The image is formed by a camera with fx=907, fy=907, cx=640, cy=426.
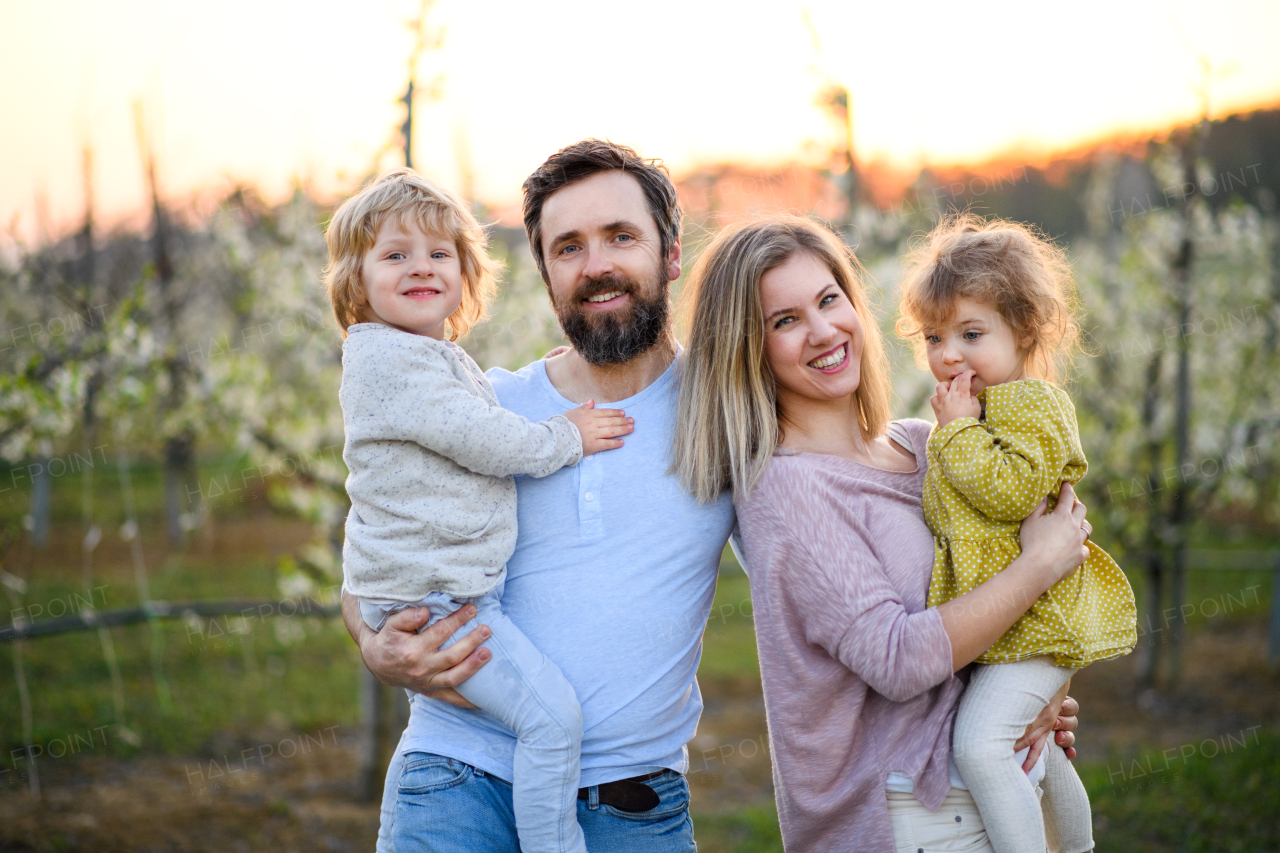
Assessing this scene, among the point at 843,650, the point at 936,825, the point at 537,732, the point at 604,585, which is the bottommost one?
the point at 936,825

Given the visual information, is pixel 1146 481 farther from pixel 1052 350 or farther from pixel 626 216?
pixel 626 216

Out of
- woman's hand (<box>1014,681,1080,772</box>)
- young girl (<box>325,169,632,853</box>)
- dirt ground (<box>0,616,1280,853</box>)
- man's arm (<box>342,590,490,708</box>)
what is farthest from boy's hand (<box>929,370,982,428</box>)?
dirt ground (<box>0,616,1280,853</box>)

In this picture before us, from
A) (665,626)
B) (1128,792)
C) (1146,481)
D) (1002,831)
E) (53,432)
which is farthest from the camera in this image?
(1146,481)

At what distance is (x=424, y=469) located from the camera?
2045 millimetres

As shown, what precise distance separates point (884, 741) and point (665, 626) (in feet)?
1.78

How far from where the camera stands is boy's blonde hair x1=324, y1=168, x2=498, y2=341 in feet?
7.18

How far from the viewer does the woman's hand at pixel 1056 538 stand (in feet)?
6.43

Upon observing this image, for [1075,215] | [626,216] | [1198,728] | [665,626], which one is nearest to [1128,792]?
[1198,728]

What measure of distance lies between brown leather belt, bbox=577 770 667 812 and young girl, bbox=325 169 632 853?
0.31 ft

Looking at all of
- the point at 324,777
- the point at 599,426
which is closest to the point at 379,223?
the point at 599,426

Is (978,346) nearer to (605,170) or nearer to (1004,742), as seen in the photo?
(1004,742)

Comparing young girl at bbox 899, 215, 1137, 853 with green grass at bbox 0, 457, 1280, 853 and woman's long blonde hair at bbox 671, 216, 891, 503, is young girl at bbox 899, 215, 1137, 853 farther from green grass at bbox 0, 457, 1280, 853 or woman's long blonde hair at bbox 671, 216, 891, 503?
green grass at bbox 0, 457, 1280, 853

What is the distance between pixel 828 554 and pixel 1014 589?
0.39 m

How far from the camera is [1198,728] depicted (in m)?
6.23
